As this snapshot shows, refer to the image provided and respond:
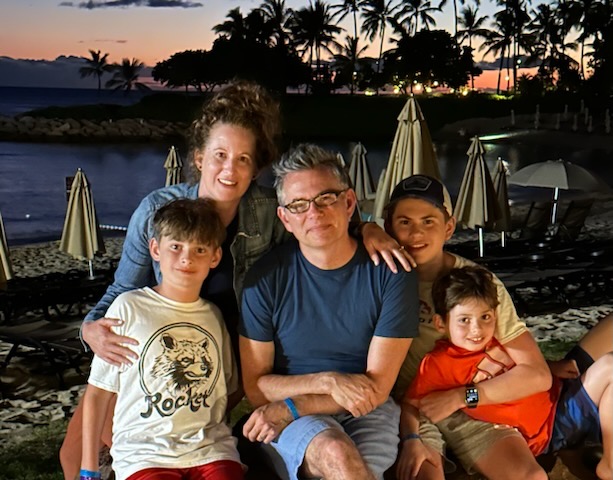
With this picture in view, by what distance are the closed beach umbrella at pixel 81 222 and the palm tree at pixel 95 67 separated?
171 ft

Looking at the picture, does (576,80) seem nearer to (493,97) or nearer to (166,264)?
(493,97)

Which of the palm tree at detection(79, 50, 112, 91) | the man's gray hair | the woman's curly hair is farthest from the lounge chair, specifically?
the palm tree at detection(79, 50, 112, 91)

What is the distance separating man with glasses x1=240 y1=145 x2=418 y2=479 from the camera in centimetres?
215

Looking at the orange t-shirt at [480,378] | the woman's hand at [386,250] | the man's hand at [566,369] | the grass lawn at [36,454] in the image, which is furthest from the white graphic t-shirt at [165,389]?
the grass lawn at [36,454]

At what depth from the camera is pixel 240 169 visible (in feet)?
7.86

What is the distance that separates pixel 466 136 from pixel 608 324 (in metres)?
45.7

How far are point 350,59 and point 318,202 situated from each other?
176ft

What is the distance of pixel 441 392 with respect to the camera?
2350mm

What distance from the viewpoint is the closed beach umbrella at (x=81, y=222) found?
7.67 m

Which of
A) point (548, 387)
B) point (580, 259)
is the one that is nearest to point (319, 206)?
point (548, 387)

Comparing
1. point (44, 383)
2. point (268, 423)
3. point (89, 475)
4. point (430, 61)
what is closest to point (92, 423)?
point (89, 475)

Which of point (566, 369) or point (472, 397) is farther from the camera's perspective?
point (566, 369)

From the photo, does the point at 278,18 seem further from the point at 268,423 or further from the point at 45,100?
the point at 268,423

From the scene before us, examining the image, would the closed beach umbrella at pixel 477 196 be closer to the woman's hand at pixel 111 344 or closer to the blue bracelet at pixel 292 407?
the blue bracelet at pixel 292 407
